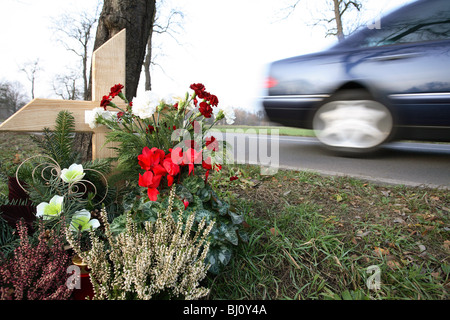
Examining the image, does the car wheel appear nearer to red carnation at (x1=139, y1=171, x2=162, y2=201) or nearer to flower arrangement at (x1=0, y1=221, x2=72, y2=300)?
red carnation at (x1=139, y1=171, x2=162, y2=201)

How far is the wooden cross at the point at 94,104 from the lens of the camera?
1908mm

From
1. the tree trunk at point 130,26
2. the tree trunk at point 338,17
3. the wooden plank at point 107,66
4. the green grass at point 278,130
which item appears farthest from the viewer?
the tree trunk at point 338,17

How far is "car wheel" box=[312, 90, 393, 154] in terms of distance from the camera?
3.23 metres

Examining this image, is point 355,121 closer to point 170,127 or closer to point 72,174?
point 170,127

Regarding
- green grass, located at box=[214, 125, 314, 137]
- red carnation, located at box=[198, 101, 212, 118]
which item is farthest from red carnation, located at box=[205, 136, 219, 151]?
green grass, located at box=[214, 125, 314, 137]

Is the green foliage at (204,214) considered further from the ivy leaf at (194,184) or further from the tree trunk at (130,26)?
the tree trunk at (130,26)

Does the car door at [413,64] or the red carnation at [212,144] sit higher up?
the car door at [413,64]

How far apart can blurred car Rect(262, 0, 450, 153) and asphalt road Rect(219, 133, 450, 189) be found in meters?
0.23

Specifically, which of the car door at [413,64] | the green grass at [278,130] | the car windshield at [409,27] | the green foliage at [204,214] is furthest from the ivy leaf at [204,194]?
the car windshield at [409,27]

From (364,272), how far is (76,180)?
170 centimetres

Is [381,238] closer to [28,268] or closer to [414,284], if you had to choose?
[414,284]

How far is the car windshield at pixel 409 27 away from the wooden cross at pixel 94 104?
108 inches

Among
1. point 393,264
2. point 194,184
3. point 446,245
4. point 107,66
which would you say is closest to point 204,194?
point 194,184

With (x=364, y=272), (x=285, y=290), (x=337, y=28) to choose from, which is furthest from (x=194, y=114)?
(x=337, y=28)
